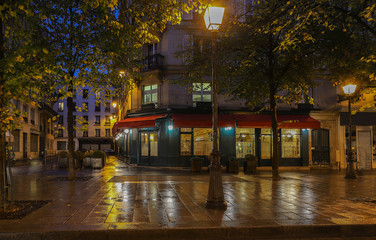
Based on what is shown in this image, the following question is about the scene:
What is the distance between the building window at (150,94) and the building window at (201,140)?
3.94m

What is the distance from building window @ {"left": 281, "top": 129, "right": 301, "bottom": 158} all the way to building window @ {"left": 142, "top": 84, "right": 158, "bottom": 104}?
9983 millimetres

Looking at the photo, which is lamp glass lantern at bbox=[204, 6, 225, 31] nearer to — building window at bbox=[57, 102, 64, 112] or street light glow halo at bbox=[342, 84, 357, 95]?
street light glow halo at bbox=[342, 84, 357, 95]

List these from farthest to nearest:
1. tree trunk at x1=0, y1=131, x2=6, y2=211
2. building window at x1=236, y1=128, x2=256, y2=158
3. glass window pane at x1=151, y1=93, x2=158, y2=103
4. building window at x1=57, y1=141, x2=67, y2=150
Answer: building window at x1=57, y1=141, x2=67, y2=150
glass window pane at x1=151, y1=93, x2=158, y2=103
building window at x1=236, y1=128, x2=256, y2=158
tree trunk at x1=0, y1=131, x2=6, y2=211

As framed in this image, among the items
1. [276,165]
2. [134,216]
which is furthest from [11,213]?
[276,165]

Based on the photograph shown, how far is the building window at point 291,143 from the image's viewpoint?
22469mm

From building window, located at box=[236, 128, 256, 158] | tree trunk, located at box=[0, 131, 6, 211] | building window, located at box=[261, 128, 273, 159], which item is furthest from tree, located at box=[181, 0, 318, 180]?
tree trunk, located at box=[0, 131, 6, 211]

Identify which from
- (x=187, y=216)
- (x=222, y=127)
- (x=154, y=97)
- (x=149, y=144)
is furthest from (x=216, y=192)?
(x=154, y=97)

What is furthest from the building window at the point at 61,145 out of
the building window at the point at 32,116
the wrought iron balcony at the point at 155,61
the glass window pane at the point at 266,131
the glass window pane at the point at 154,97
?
the glass window pane at the point at 266,131

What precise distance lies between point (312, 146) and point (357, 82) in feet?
29.4

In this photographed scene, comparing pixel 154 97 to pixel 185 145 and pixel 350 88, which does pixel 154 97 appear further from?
pixel 350 88

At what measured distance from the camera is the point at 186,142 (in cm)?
2130

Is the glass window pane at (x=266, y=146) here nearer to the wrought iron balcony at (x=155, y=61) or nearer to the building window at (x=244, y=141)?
the building window at (x=244, y=141)

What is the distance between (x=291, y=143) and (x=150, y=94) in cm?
1125

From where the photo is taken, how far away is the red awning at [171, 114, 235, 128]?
19.1 metres
